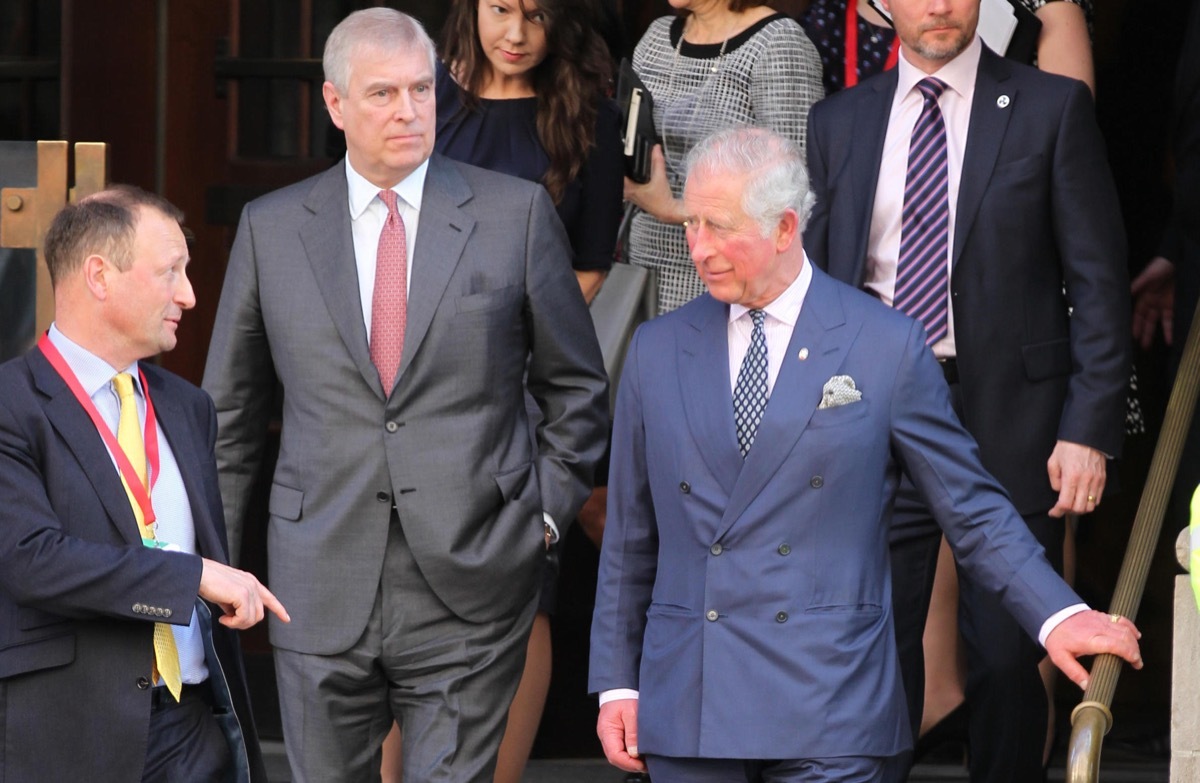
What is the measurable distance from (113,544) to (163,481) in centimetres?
20

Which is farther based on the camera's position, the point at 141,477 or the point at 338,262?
the point at 338,262

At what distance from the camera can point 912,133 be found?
4.72 metres

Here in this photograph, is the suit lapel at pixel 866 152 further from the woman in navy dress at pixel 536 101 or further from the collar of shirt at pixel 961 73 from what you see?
the woman in navy dress at pixel 536 101

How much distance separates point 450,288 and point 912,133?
122cm

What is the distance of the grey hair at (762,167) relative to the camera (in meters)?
3.78

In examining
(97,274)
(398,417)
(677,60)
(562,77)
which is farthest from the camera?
(677,60)

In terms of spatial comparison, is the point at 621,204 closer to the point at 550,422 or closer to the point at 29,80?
the point at 550,422

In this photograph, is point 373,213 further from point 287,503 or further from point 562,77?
point 562,77

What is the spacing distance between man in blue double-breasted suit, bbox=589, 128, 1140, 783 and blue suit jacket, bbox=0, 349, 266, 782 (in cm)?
89

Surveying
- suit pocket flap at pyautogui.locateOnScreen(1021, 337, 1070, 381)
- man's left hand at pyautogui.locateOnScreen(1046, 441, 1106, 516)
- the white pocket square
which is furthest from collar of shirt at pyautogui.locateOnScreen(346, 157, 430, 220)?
man's left hand at pyautogui.locateOnScreen(1046, 441, 1106, 516)

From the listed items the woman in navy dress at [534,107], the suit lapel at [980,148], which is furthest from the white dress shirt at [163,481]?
the suit lapel at [980,148]

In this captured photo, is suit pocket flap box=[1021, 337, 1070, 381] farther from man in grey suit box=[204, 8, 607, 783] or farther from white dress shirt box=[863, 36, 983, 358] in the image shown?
man in grey suit box=[204, 8, 607, 783]

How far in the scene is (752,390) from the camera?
3.82 metres

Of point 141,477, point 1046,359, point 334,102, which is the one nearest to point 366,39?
point 334,102
